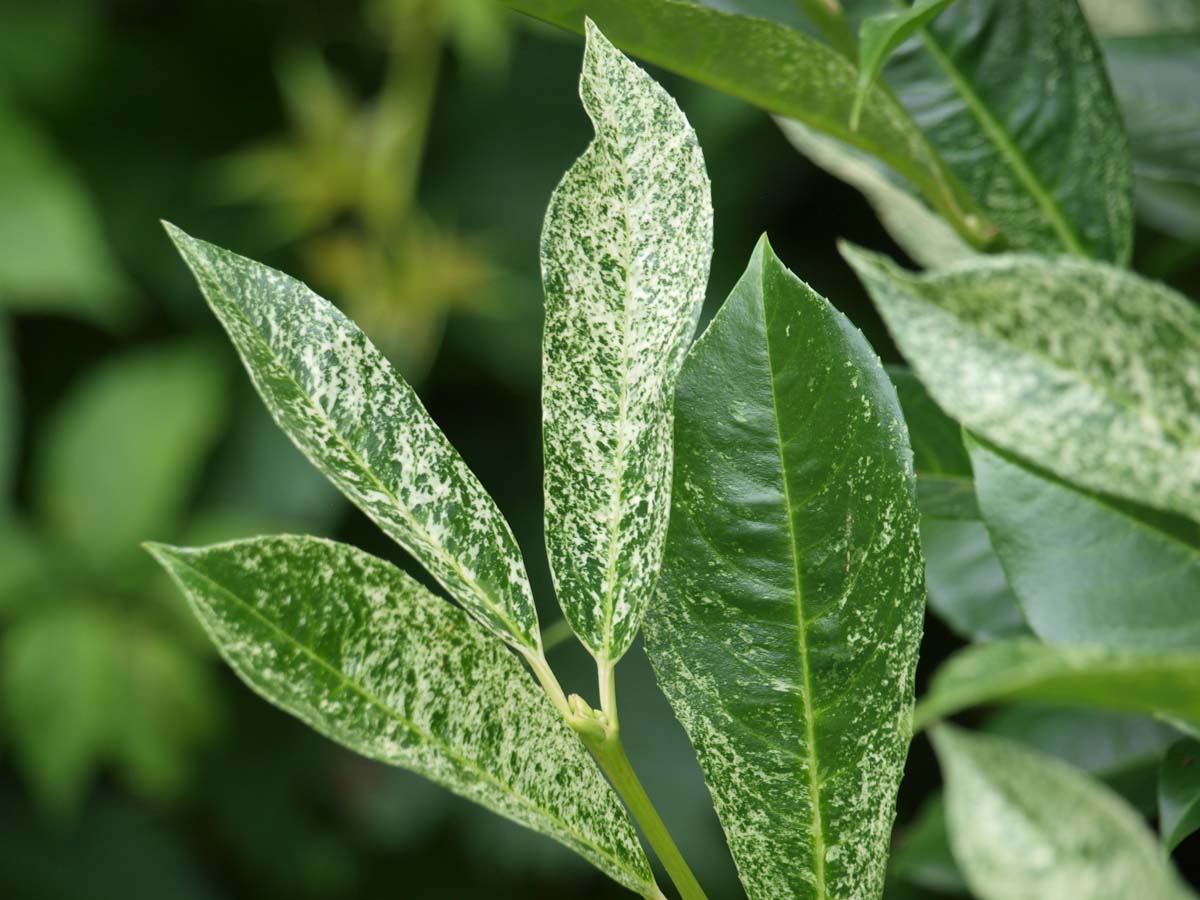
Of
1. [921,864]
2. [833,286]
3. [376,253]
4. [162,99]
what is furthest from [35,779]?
[921,864]

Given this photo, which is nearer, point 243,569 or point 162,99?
point 243,569

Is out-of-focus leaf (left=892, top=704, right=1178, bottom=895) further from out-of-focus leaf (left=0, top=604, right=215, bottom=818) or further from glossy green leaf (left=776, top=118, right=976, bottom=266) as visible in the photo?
out-of-focus leaf (left=0, top=604, right=215, bottom=818)

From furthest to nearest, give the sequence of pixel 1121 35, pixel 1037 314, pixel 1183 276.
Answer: pixel 1183 276 < pixel 1121 35 < pixel 1037 314

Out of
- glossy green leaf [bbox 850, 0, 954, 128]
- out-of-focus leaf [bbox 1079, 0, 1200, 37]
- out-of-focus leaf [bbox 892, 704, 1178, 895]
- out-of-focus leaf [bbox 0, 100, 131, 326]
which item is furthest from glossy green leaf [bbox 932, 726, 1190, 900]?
out-of-focus leaf [bbox 0, 100, 131, 326]

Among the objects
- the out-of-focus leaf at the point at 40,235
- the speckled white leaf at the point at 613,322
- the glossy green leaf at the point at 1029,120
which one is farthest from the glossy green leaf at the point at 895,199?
the out-of-focus leaf at the point at 40,235

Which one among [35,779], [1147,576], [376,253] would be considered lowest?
[35,779]

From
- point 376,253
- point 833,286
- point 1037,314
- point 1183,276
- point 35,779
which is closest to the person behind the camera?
point 1037,314

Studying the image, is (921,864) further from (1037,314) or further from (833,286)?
(833,286)
